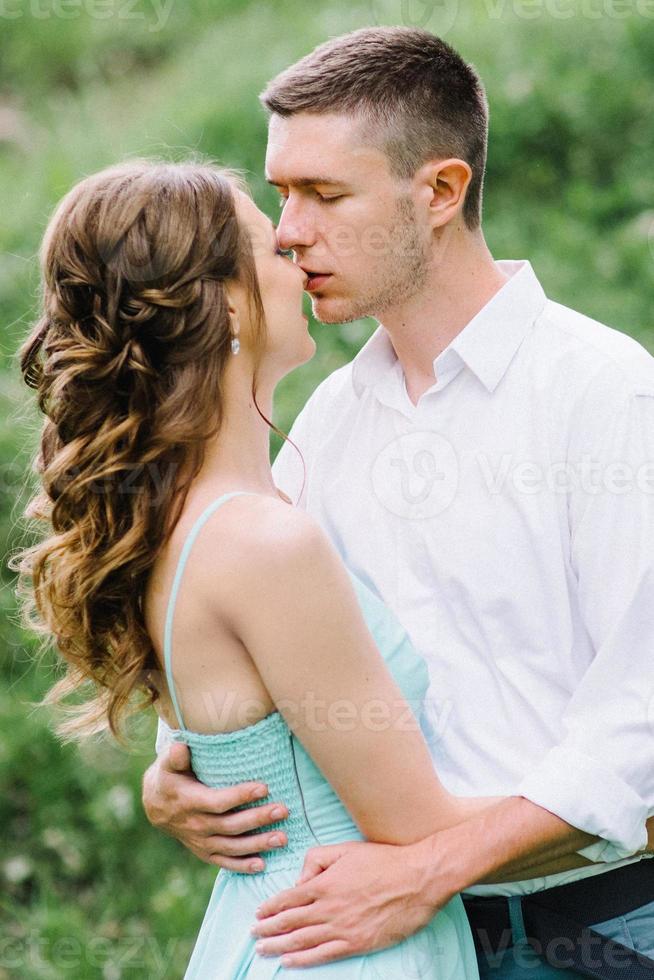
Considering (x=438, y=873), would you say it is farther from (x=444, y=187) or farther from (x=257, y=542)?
(x=444, y=187)

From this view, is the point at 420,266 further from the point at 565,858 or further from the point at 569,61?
the point at 569,61

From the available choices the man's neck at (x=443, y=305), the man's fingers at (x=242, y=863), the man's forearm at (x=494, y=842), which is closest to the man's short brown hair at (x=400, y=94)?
the man's neck at (x=443, y=305)

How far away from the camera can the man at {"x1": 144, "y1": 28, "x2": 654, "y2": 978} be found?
6.25ft

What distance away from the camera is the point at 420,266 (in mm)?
2404

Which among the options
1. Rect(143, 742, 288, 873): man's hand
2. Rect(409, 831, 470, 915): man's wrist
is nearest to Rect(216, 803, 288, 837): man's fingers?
Rect(143, 742, 288, 873): man's hand

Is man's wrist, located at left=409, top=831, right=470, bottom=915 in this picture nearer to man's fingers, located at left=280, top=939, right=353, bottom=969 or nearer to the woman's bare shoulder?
man's fingers, located at left=280, top=939, right=353, bottom=969

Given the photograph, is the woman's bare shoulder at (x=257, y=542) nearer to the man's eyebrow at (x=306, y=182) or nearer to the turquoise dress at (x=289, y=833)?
the turquoise dress at (x=289, y=833)

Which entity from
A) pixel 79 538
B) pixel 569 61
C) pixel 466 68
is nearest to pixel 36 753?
pixel 79 538

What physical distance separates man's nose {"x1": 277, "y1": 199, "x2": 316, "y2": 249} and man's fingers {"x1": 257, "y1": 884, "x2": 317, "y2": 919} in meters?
1.16

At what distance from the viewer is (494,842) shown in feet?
6.22

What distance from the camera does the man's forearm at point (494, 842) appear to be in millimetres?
1884

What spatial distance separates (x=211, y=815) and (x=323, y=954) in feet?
1.03

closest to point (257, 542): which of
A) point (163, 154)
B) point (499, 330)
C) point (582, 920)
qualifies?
point (499, 330)

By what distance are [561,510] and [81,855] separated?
288 cm
